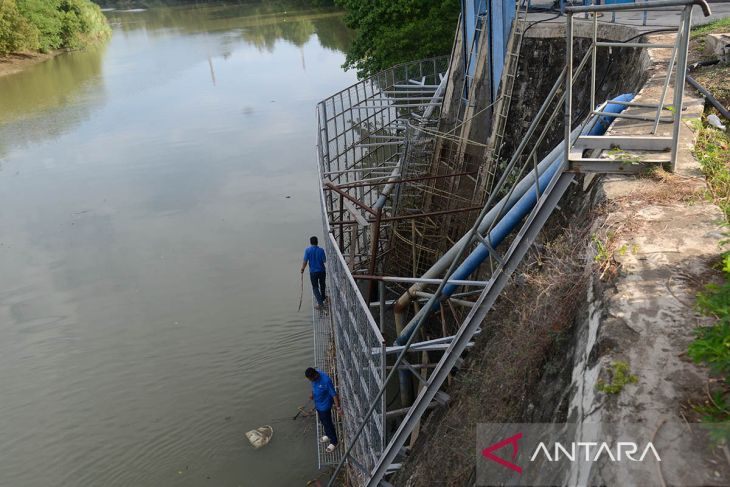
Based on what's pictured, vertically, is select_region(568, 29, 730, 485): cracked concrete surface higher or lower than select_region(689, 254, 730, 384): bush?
lower

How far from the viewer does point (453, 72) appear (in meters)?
13.1

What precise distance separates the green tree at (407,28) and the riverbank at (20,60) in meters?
27.2

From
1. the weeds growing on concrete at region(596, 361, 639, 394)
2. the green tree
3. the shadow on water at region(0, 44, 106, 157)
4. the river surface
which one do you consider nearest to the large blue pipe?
the weeds growing on concrete at region(596, 361, 639, 394)

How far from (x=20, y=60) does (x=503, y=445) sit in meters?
44.5

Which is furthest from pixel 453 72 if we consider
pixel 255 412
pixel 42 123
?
pixel 42 123

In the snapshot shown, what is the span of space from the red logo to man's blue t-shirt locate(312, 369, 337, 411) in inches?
121

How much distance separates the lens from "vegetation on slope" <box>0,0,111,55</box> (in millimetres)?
38375

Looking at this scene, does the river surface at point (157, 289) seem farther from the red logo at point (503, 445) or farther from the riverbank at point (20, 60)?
the riverbank at point (20, 60)

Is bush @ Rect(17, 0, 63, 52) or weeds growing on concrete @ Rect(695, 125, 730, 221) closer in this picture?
weeds growing on concrete @ Rect(695, 125, 730, 221)

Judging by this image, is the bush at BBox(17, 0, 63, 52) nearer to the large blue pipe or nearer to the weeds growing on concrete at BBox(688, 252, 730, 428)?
the large blue pipe

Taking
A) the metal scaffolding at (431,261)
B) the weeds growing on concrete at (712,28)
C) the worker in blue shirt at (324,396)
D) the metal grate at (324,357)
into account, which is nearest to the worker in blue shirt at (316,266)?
the metal grate at (324,357)

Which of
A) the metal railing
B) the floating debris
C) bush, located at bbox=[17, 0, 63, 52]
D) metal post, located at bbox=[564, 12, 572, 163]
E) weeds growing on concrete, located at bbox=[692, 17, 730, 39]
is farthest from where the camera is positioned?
bush, located at bbox=[17, 0, 63, 52]

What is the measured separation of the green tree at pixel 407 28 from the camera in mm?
18328

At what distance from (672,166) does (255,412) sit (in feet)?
19.9
